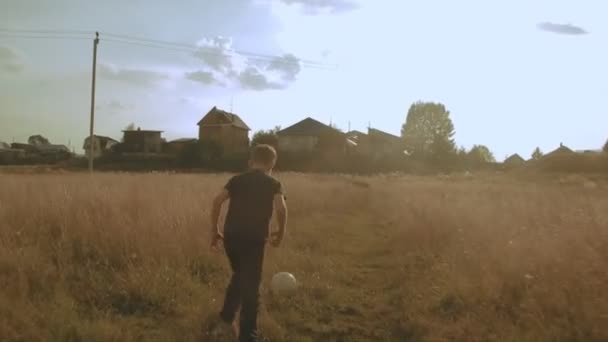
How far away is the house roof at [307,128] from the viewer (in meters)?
62.7

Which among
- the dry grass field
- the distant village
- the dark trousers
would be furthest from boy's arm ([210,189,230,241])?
the distant village

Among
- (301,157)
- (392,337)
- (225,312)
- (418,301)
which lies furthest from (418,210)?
(301,157)

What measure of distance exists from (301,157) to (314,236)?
43295mm

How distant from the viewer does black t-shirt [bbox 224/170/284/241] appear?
406 centimetres

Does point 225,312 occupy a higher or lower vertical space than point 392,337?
higher

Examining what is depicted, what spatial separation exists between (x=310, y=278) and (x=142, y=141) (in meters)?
61.1

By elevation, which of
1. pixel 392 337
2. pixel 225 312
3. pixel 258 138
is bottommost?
pixel 392 337

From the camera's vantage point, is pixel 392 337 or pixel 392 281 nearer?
pixel 392 337

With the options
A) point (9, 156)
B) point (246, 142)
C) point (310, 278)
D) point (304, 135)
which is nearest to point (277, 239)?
point (310, 278)

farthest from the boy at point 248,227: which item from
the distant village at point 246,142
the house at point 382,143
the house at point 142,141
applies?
the house at point 382,143

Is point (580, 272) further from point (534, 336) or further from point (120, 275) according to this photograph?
point (120, 275)

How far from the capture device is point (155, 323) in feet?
15.0

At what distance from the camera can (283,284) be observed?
5.64 meters

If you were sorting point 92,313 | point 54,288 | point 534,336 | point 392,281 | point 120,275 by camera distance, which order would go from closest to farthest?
point 534,336
point 92,313
point 54,288
point 120,275
point 392,281
